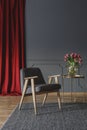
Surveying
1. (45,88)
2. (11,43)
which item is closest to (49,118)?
(45,88)

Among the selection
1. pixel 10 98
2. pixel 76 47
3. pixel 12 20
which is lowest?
pixel 10 98

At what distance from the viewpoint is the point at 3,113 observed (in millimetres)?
4820

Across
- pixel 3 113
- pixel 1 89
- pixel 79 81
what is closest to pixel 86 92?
pixel 79 81

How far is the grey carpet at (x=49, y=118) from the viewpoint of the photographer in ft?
12.8

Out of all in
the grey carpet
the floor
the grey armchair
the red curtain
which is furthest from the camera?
the red curtain

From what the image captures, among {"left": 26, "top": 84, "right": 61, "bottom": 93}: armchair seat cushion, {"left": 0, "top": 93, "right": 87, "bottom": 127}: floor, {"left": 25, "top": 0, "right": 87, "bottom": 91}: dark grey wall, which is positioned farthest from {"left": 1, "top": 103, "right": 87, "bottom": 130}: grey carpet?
{"left": 25, "top": 0, "right": 87, "bottom": 91}: dark grey wall

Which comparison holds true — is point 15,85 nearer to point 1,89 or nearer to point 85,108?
point 1,89

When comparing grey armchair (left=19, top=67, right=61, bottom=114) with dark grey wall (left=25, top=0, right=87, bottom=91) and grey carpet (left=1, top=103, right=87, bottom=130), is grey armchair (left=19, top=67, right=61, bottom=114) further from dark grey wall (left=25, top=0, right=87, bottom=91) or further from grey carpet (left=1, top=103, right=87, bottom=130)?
dark grey wall (left=25, top=0, right=87, bottom=91)

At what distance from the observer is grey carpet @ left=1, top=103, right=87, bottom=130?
3.91 m

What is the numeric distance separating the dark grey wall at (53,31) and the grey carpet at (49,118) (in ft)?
6.29

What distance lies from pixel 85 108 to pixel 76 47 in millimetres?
2210

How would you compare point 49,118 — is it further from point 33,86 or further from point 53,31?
point 53,31

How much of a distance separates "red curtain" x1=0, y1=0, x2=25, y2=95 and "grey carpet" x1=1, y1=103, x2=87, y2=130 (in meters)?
1.71

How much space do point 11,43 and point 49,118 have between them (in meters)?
3.05
